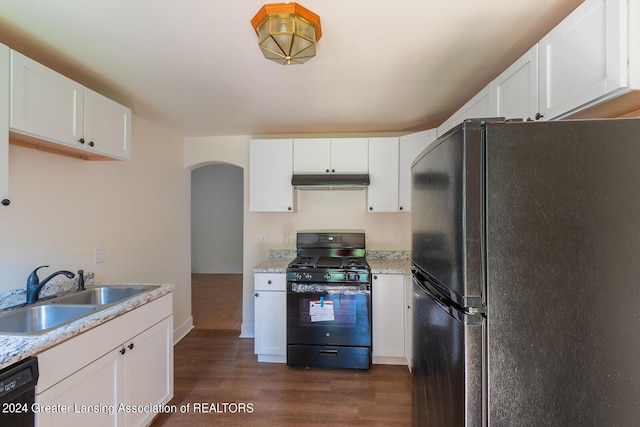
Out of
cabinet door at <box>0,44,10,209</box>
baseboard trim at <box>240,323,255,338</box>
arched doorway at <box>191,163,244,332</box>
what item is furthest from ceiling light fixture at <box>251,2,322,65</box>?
arched doorway at <box>191,163,244,332</box>

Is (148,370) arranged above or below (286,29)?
below

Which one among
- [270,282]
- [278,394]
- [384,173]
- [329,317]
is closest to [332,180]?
[384,173]

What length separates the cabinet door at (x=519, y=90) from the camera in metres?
1.24

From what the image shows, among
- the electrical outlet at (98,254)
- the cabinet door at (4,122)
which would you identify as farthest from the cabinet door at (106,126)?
the electrical outlet at (98,254)

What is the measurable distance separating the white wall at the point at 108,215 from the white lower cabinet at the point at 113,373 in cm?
71

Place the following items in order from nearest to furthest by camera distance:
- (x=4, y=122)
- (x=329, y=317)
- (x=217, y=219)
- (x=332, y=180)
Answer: (x=4, y=122) < (x=329, y=317) < (x=332, y=180) < (x=217, y=219)

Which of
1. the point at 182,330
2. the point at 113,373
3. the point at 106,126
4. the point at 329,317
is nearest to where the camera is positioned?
the point at 113,373

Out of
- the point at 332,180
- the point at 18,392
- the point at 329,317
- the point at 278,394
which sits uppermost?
the point at 332,180

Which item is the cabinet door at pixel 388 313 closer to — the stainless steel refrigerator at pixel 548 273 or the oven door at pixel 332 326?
the oven door at pixel 332 326

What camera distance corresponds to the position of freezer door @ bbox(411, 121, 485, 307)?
0.76 m

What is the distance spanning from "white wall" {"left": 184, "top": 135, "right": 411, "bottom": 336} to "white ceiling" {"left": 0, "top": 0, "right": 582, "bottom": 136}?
0.83 m

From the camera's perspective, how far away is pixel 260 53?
1534 millimetres

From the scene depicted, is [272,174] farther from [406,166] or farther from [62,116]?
[62,116]

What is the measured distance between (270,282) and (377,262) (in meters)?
1.16
